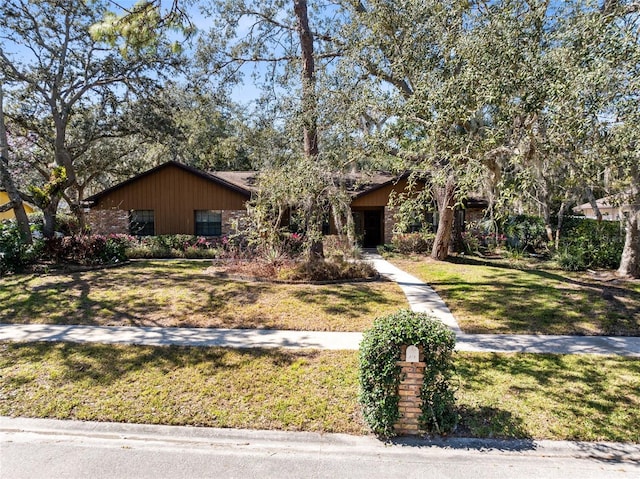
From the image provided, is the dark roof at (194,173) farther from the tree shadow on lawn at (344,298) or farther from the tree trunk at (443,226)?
the tree shadow on lawn at (344,298)

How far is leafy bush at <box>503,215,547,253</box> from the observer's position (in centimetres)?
1770

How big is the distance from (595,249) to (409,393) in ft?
42.4

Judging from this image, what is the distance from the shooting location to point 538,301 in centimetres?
880

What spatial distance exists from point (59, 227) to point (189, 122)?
27.6 feet

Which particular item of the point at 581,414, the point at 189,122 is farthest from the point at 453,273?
the point at 189,122

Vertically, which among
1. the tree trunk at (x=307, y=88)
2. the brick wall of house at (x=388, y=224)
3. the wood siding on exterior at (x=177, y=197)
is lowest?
the brick wall of house at (x=388, y=224)

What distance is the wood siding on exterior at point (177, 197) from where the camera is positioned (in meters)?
19.0

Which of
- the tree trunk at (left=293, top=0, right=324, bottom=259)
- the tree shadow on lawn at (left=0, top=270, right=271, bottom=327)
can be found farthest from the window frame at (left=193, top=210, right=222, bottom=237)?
the tree trunk at (left=293, top=0, right=324, bottom=259)

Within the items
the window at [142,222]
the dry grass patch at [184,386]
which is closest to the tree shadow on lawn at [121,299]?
the dry grass patch at [184,386]

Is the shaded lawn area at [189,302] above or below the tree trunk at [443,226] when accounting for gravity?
below

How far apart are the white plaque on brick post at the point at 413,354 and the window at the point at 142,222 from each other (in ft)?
59.5

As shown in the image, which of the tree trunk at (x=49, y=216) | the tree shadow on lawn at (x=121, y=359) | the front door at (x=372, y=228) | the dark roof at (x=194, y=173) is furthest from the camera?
the front door at (x=372, y=228)

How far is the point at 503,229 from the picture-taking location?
60.8 ft

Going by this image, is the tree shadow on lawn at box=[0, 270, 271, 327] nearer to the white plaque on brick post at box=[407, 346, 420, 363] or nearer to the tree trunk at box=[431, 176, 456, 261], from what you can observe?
the white plaque on brick post at box=[407, 346, 420, 363]
